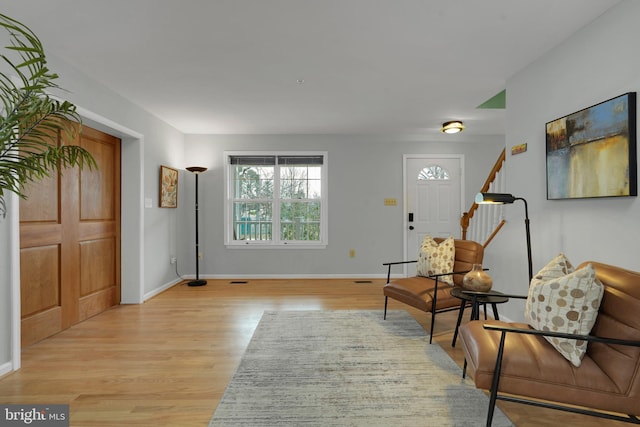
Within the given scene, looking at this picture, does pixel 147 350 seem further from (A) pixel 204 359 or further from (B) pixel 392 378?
(B) pixel 392 378

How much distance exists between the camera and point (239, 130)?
547 centimetres

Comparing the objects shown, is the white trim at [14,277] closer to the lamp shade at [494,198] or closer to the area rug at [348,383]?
the area rug at [348,383]

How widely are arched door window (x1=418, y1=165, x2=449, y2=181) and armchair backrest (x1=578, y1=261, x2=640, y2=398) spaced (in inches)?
164

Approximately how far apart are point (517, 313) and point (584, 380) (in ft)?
6.01

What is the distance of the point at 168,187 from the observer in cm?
501

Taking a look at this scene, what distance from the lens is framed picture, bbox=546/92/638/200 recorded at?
2086 mm

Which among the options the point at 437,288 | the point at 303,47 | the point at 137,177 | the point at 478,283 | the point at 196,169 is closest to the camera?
the point at 478,283

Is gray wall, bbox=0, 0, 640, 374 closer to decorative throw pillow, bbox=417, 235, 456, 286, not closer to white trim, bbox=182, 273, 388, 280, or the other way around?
white trim, bbox=182, 273, 388, 280

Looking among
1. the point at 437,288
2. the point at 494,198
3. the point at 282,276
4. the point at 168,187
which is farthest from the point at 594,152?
the point at 168,187

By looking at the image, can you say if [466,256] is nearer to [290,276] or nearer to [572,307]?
[572,307]

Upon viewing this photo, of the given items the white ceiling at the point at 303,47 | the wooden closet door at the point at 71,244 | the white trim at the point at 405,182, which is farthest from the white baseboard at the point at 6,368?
the white trim at the point at 405,182

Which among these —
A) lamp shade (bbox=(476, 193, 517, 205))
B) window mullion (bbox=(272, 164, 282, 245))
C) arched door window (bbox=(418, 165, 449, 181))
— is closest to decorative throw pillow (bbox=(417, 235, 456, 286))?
lamp shade (bbox=(476, 193, 517, 205))

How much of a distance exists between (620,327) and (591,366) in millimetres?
234

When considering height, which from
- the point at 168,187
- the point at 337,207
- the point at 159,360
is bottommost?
the point at 159,360
